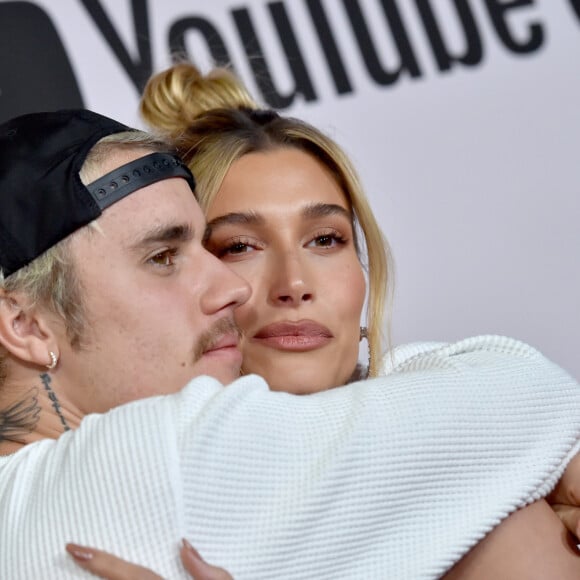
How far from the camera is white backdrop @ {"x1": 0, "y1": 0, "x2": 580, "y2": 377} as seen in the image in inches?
99.0

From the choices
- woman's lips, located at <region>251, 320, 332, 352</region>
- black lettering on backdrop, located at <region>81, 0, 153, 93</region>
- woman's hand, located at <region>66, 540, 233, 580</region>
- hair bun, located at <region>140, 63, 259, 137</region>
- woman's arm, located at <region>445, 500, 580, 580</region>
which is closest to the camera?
woman's hand, located at <region>66, 540, 233, 580</region>

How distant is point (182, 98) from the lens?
2.08 meters

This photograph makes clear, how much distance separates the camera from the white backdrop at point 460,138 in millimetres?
2516

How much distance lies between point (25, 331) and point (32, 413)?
105 millimetres

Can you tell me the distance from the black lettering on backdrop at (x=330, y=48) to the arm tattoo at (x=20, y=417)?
53.0 inches

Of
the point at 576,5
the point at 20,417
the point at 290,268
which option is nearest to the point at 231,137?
the point at 290,268

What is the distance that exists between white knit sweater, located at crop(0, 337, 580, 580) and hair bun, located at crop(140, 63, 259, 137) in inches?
35.5

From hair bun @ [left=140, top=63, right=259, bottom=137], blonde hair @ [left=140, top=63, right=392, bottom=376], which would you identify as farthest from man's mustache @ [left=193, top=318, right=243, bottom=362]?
hair bun @ [left=140, top=63, right=259, bottom=137]

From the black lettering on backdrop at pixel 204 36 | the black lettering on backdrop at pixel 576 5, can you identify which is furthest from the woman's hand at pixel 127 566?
the black lettering on backdrop at pixel 576 5

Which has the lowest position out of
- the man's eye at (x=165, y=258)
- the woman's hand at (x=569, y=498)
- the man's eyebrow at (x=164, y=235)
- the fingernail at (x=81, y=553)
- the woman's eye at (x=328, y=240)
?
the woman's hand at (x=569, y=498)

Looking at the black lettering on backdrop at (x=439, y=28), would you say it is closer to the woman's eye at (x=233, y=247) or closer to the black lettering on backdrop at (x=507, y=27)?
the black lettering on backdrop at (x=507, y=27)

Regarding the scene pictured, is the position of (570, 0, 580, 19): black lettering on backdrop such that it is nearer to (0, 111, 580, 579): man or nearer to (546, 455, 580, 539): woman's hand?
(0, 111, 580, 579): man

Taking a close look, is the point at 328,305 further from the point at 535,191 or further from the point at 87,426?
the point at 535,191

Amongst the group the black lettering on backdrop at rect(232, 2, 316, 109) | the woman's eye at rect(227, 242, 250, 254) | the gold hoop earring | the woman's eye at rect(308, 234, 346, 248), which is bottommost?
the woman's eye at rect(308, 234, 346, 248)
